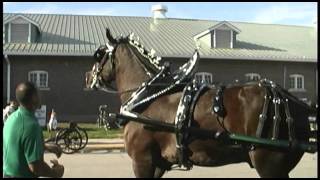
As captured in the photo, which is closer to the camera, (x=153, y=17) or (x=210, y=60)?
(x=210, y=60)

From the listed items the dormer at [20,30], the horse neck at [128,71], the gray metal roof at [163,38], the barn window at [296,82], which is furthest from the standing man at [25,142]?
the barn window at [296,82]

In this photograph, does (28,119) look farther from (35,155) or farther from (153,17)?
(153,17)

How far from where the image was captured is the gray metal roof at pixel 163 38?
3162cm

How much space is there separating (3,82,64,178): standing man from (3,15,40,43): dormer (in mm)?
28057

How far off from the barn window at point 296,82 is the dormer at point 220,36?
4639mm

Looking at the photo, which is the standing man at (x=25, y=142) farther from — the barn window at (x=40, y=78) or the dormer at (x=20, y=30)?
the dormer at (x=20, y=30)

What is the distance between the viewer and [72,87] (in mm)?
31828

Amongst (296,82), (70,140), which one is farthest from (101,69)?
(296,82)

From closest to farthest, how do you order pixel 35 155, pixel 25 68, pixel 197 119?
pixel 35 155
pixel 197 119
pixel 25 68

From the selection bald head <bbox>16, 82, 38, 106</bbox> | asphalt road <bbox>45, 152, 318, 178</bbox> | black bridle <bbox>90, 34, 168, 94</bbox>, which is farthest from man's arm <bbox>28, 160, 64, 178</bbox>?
asphalt road <bbox>45, 152, 318, 178</bbox>

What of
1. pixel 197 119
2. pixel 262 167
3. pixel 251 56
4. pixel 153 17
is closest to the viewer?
pixel 262 167

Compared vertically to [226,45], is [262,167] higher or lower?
lower

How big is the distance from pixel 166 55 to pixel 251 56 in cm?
555

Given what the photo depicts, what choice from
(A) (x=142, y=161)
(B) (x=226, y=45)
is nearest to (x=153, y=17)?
(B) (x=226, y=45)
